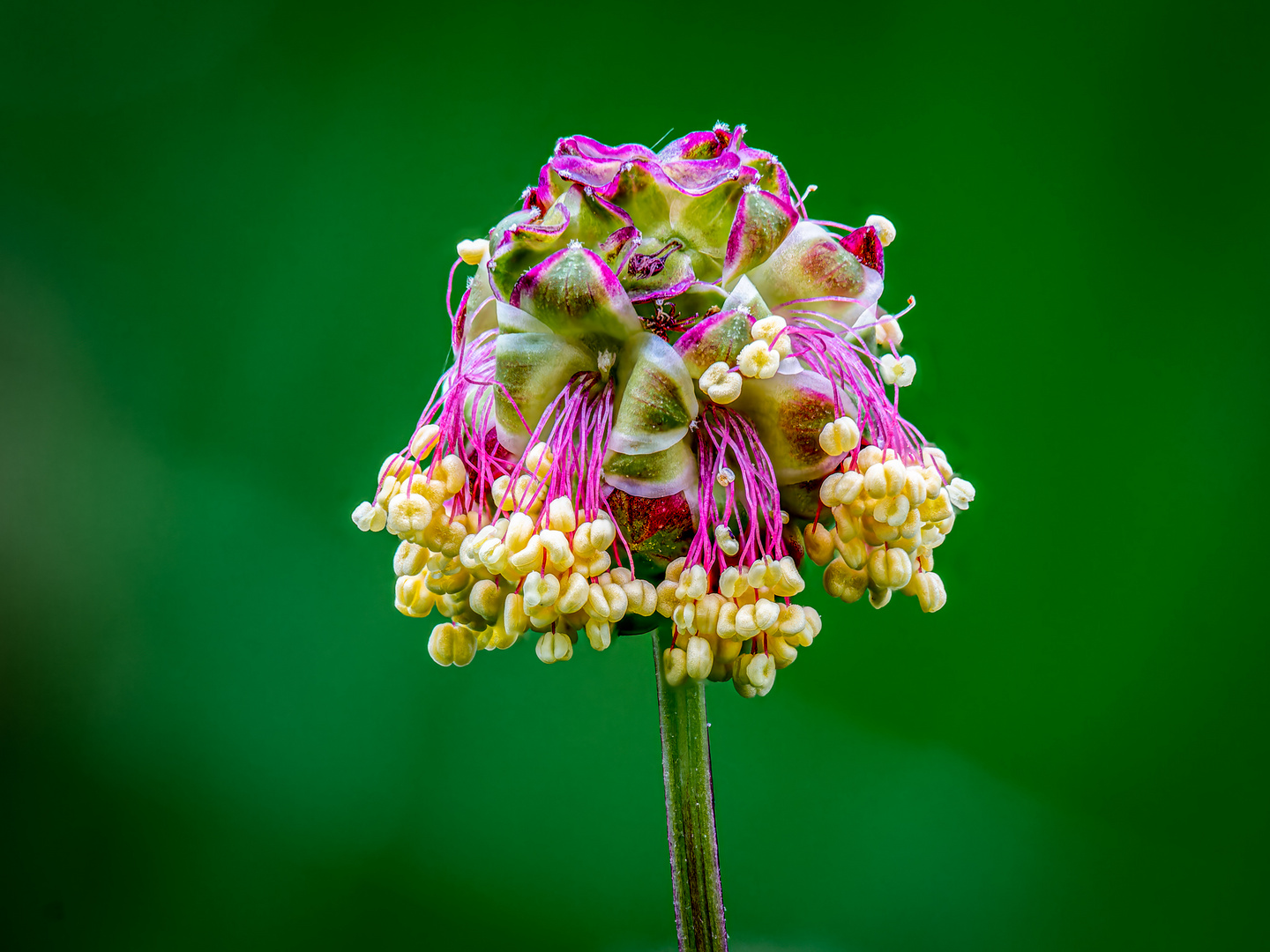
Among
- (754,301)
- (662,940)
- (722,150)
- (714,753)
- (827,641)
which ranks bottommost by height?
(662,940)

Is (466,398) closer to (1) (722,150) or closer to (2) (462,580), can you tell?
(2) (462,580)

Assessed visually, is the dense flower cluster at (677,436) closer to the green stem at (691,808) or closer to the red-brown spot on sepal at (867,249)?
the red-brown spot on sepal at (867,249)

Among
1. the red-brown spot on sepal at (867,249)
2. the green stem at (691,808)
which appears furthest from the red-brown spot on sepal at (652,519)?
the red-brown spot on sepal at (867,249)

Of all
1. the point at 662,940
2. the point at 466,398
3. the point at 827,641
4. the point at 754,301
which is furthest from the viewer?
the point at 662,940

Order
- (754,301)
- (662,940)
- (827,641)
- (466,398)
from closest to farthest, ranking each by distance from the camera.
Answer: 1. (754,301)
2. (466,398)
3. (827,641)
4. (662,940)

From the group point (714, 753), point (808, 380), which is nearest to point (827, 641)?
point (714, 753)

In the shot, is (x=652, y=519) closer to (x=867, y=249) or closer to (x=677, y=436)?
(x=677, y=436)

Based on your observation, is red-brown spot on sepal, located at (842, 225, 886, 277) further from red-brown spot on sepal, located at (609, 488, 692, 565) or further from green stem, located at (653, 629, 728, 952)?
green stem, located at (653, 629, 728, 952)
